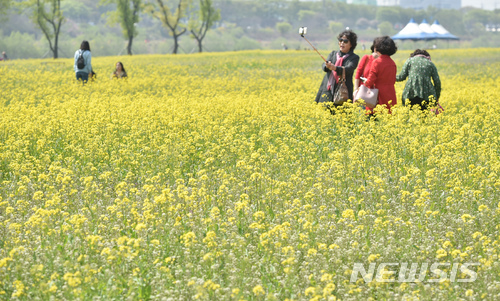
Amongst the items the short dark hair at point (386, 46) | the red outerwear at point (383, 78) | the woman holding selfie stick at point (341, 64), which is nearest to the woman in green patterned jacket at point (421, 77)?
the red outerwear at point (383, 78)

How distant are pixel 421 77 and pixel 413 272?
229 inches

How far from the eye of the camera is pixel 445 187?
6062 millimetres

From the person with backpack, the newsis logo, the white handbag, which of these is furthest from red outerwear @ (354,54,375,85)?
the person with backpack

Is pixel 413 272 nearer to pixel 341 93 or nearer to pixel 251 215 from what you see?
pixel 251 215

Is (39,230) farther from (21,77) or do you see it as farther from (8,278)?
(21,77)

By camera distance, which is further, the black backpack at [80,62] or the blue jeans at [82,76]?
the blue jeans at [82,76]

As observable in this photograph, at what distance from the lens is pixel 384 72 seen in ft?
29.2

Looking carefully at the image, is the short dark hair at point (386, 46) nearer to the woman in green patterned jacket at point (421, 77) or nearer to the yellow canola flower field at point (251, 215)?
the woman in green patterned jacket at point (421, 77)

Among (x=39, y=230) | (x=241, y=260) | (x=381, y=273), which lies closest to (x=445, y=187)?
(x=381, y=273)

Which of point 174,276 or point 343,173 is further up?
point 343,173

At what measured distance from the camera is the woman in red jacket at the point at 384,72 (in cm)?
874

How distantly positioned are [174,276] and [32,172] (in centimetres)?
341

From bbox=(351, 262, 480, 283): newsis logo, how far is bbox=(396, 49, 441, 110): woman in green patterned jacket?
218 inches

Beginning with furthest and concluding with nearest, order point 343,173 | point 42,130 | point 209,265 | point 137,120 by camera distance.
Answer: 1. point 137,120
2. point 42,130
3. point 343,173
4. point 209,265
